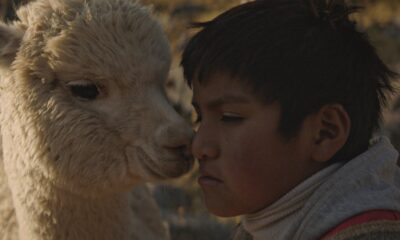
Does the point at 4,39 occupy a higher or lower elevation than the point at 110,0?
lower

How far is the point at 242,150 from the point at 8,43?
4.43 ft

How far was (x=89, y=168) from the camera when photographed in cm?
290

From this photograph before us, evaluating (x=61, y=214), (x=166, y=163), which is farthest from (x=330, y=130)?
(x=61, y=214)

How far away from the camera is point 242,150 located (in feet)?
7.26

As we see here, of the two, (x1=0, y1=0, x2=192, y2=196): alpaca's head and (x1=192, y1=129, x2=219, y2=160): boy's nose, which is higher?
(x1=192, y1=129, x2=219, y2=160): boy's nose

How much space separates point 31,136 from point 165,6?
7.81 metres

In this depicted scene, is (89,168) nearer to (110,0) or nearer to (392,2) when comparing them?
(110,0)

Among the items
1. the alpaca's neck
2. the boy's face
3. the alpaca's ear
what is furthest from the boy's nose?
the alpaca's ear

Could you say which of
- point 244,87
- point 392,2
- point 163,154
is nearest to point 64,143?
point 163,154

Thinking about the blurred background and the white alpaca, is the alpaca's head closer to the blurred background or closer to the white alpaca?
the white alpaca

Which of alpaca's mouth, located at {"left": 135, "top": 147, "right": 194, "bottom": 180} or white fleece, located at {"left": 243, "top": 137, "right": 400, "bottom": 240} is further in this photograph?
alpaca's mouth, located at {"left": 135, "top": 147, "right": 194, "bottom": 180}

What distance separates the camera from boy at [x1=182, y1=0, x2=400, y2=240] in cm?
219

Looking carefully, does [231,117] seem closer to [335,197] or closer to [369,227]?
[335,197]

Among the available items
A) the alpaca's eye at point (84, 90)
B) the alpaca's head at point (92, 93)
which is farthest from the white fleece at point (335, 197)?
the alpaca's eye at point (84, 90)
